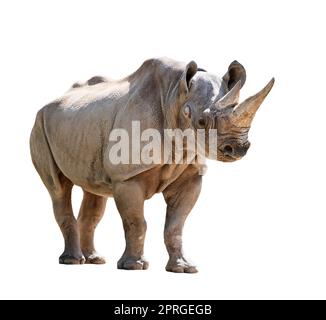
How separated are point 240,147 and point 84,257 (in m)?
2.66

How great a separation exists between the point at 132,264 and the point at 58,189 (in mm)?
1522

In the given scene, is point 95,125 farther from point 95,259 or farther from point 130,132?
point 95,259

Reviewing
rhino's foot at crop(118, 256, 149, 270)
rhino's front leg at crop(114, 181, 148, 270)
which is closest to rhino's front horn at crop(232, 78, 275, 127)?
rhino's front leg at crop(114, 181, 148, 270)

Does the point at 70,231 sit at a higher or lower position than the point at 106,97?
lower

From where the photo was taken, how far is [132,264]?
508 inches

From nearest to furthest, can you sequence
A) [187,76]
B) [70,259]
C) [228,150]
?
[228,150]
[187,76]
[70,259]

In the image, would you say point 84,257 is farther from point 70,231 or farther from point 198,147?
point 198,147

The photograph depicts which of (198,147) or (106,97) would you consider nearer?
(198,147)

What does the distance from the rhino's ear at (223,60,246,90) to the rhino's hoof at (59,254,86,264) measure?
8.45 ft

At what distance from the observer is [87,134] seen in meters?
13.4

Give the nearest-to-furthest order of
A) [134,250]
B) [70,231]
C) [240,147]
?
1. [240,147]
2. [134,250]
3. [70,231]

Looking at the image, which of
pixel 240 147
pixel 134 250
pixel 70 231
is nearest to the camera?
pixel 240 147

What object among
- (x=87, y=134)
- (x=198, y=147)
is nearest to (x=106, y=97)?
(x=87, y=134)

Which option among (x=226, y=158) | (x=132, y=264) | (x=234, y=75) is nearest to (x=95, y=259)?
(x=132, y=264)
